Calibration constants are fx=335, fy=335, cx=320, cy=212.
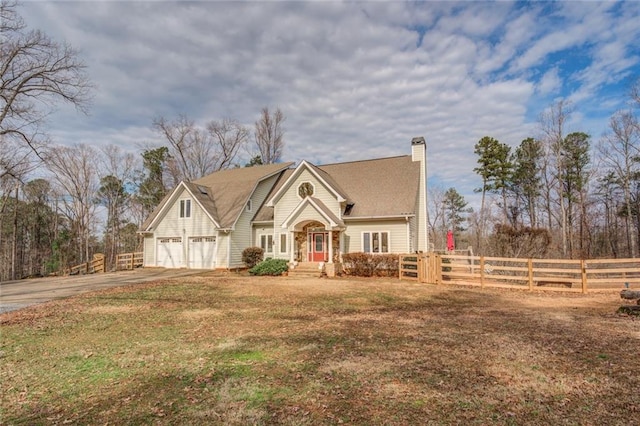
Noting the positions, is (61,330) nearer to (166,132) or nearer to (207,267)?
(207,267)

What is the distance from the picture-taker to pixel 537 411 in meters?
3.84

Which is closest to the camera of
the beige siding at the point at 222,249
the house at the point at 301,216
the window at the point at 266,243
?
the house at the point at 301,216

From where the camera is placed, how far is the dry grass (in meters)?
3.89

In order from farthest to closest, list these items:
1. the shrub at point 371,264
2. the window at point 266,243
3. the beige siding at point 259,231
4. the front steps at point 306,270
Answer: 1. the beige siding at point 259,231
2. the window at point 266,243
3. the front steps at point 306,270
4. the shrub at point 371,264

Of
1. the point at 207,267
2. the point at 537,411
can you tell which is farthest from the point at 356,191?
the point at 537,411

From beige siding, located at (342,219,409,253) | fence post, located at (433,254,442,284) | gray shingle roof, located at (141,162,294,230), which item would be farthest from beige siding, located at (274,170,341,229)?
fence post, located at (433,254,442,284)

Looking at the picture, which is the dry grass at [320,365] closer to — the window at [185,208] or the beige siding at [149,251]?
the window at [185,208]

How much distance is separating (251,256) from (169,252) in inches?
263

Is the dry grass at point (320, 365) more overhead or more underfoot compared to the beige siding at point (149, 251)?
more underfoot

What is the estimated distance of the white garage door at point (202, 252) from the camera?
22484 millimetres

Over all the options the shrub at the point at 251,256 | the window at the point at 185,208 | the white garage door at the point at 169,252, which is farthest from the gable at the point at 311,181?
the white garage door at the point at 169,252

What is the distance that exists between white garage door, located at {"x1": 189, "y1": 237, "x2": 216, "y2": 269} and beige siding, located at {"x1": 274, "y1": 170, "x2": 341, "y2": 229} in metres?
4.75

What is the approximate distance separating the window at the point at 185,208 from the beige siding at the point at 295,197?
20.8ft

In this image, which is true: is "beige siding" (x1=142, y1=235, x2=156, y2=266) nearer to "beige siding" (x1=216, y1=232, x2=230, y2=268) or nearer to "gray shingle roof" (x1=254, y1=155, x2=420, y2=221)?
"beige siding" (x1=216, y1=232, x2=230, y2=268)
